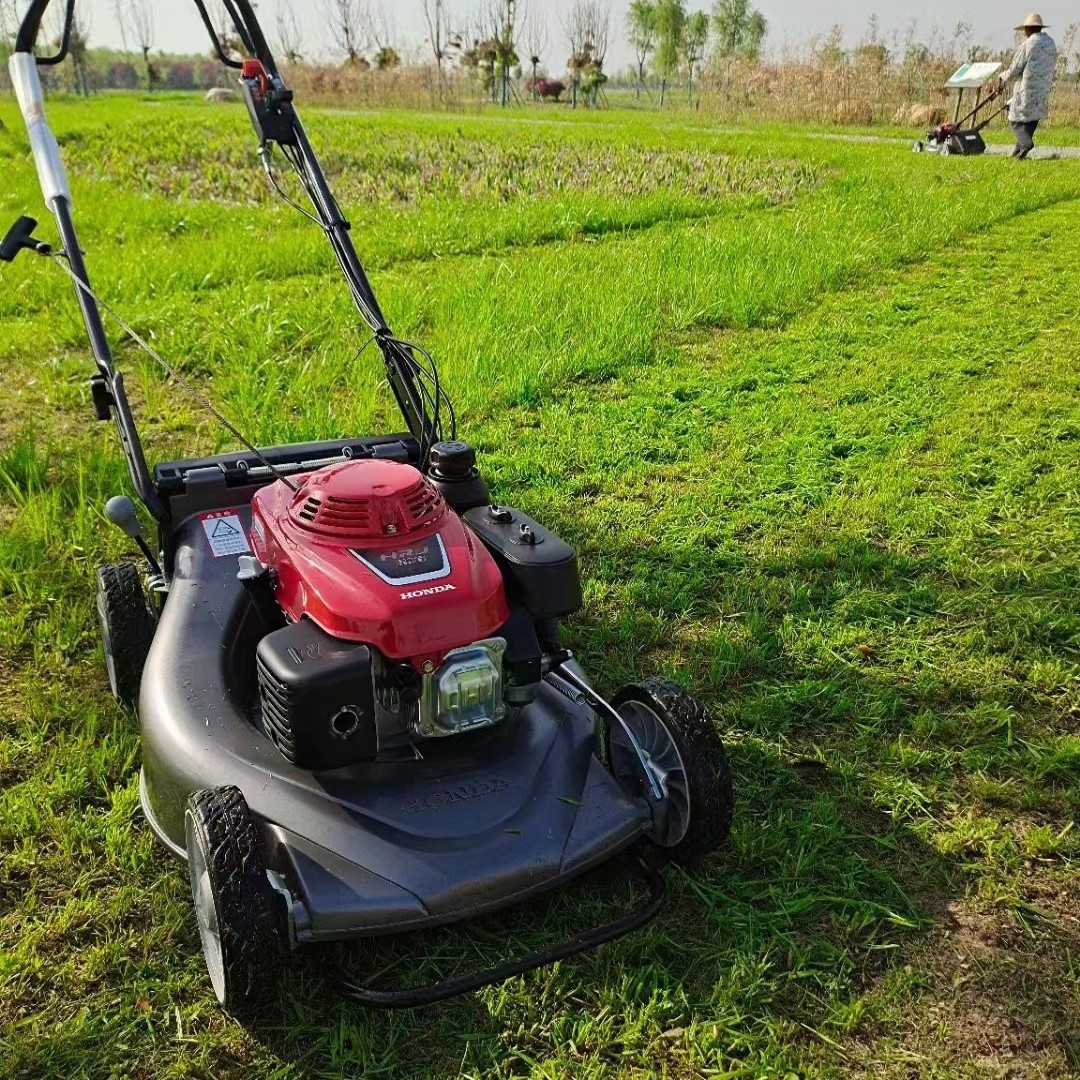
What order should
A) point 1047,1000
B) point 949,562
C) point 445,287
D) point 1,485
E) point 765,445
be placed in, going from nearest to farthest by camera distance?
point 1047,1000 < point 949,562 < point 1,485 < point 765,445 < point 445,287

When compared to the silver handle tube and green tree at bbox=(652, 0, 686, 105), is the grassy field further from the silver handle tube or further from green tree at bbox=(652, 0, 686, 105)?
green tree at bbox=(652, 0, 686, 105)

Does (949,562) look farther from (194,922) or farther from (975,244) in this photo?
(975,244)

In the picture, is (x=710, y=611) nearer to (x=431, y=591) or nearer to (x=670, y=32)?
(x=431, y=591)

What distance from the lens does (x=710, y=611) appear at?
333cm

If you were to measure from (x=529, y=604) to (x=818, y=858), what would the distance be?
0.84m

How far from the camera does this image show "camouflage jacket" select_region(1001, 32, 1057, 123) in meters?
14.8

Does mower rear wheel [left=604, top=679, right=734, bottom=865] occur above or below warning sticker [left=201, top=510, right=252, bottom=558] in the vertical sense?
below

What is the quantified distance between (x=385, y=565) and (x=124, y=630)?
3.40 ft

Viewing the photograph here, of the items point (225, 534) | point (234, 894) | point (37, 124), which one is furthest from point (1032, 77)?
point (234, 894)

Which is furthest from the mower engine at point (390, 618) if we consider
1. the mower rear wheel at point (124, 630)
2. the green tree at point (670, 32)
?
the green tree at point (670, 32)

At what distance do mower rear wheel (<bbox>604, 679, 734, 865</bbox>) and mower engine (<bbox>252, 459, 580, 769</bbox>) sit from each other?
265mm

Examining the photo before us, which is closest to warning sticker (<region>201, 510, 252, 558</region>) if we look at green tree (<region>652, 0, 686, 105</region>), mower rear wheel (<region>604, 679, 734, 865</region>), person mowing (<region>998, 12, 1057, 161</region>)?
mower rear wheel (<region>604, 679, 734, 865</region>)

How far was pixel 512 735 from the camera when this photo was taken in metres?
2.24

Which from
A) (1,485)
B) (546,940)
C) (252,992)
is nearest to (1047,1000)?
(546,940)
